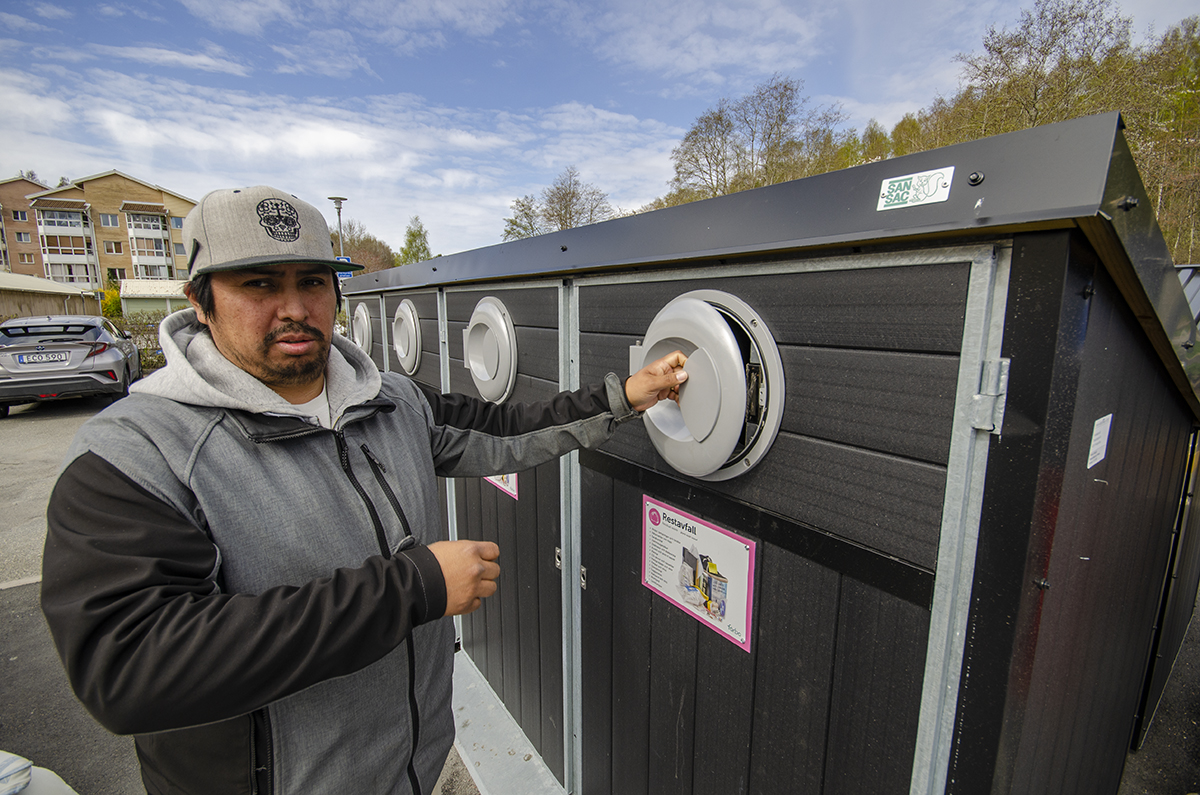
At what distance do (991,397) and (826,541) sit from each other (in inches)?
16.6

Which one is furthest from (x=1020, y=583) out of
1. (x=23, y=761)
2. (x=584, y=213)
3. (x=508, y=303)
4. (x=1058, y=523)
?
(x=584, y=213)

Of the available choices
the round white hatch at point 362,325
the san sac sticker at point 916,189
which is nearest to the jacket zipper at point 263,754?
the san sac sticker at point 916,189

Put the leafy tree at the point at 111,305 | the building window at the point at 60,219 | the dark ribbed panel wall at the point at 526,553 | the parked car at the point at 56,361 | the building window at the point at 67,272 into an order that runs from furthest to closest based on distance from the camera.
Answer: the building window at the point at 67,272
the building window at the point at 60,219
the leafy tree at the point at 111,305
the parked car at the point at 56,361
the dark ribbed panel wall at the point at 526,553

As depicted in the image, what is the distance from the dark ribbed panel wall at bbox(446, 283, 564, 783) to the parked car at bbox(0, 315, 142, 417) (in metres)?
8.51

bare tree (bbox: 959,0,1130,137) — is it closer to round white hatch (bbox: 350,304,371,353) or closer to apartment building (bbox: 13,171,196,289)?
round white hatch (bbox: 350,304,371,353)

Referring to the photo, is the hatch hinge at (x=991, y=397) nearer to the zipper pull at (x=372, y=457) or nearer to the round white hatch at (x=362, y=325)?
the zipper pull at (x=372, y=457)

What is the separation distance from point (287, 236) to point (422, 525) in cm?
75

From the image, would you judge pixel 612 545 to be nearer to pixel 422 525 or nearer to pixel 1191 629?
pixel 422 525

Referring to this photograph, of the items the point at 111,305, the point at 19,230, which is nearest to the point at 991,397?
the point at 111,305

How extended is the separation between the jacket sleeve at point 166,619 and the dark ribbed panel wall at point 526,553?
3.98 ft

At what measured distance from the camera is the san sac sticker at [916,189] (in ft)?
2.69

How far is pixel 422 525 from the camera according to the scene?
1.38 metres

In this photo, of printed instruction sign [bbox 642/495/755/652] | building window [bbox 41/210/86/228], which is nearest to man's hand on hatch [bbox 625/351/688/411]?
printed instruction sign [bbox 642/495/755/652]

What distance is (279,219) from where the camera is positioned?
3.97 feet
